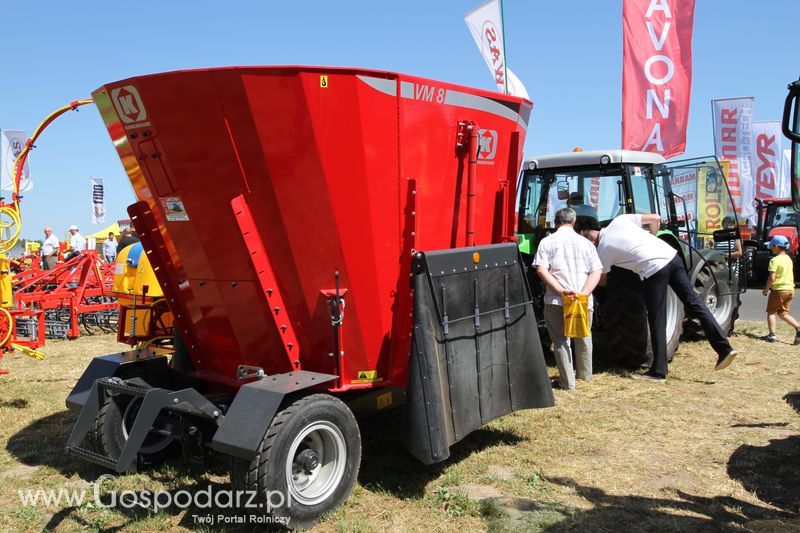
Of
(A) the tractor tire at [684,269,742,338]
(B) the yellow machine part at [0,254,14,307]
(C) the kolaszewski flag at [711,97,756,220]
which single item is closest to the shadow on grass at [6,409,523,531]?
(B) the yellow machine part at [0,254,14,307]

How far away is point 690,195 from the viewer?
7316mm

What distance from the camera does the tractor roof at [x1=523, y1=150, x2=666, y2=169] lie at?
6449mm

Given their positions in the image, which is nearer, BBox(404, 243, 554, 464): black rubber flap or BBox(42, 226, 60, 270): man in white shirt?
BBox(404, 243, 554, 464): black rubber flap

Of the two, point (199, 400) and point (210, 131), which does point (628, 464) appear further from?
point (210, 131)

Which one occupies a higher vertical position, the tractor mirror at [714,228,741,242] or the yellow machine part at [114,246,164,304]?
the tractor mirror at [714,228,741,242]

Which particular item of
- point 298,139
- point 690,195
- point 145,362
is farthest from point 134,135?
point 690,195

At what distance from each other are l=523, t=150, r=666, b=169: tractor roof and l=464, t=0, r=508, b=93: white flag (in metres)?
2.72

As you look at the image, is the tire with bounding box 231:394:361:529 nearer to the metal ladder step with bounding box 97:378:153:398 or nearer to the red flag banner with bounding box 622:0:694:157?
the metal ladder step with bounding box 97:378:153:398

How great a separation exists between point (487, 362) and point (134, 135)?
2501mm

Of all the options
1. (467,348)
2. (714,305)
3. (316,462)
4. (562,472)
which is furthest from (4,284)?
(714,305)

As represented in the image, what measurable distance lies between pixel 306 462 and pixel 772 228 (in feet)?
51.9

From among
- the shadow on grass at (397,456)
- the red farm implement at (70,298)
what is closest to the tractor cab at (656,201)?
the shadow on grass at (397,456)

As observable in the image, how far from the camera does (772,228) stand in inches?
608

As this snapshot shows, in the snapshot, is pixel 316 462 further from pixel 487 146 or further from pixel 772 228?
pixel 772 228
